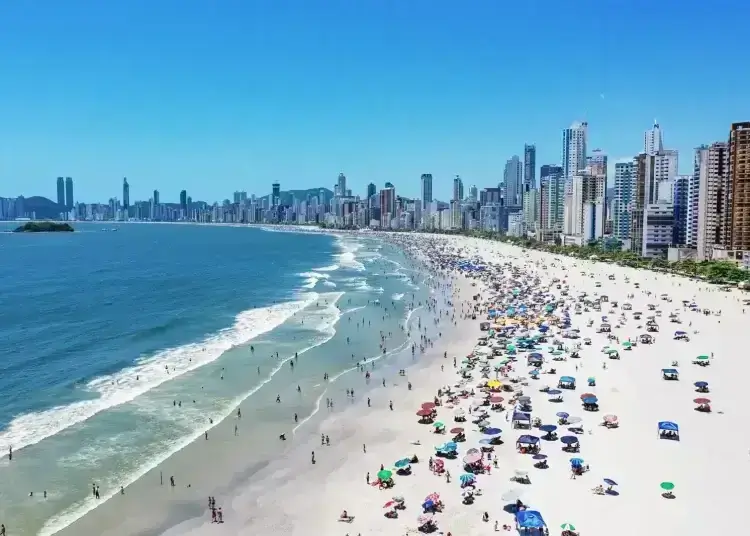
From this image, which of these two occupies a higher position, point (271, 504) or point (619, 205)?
point (619, 205)

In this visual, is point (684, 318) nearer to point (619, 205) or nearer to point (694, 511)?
point (694, 511)

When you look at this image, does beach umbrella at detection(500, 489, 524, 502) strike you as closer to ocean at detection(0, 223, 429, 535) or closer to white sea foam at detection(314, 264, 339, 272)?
ocean at detection(0, 223, 429, 535)

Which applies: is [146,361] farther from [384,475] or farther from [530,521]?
[530,521]

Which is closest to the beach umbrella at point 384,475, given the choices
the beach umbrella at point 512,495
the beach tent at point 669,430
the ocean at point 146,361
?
the beach umbrella at point 512,495

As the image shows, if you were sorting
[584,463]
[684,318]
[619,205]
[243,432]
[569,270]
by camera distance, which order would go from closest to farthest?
[584,463] < [243,432] < [684,318] < [569,270] < [619,205]

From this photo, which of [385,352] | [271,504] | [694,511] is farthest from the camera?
[385,352]

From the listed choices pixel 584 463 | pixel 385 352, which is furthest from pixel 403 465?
pixel 385 352

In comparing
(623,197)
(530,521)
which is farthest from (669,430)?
(623,197)
